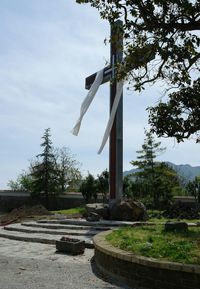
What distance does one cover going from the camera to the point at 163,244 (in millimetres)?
7754

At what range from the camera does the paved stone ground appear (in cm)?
700

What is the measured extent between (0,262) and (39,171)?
1965cm

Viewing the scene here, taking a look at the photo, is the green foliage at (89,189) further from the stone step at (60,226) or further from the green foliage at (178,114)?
the green foliage at (178,114)

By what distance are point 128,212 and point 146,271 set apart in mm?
9564

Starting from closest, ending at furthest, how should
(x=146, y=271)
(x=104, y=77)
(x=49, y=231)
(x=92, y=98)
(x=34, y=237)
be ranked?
(x=146, y=271), (x=34, y=237), (x=49, y=231), (x=92, y=98), (x=104, y=77)

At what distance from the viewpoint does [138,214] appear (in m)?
16.2

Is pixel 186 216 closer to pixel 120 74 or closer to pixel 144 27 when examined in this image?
pixel 120 74

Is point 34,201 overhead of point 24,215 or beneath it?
overhead

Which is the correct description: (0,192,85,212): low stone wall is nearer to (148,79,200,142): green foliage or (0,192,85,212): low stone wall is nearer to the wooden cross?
the wooden cross

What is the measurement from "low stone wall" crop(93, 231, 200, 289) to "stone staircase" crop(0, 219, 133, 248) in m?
4.69

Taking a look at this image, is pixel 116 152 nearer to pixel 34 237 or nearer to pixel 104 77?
pixel 104 77

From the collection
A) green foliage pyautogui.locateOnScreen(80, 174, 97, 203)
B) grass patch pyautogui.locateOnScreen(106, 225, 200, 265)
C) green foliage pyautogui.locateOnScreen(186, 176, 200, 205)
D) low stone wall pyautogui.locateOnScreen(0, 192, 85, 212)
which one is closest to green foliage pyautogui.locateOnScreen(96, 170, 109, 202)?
green foliage pyautogui.locateOnScreen(80, 174, 97, 203)

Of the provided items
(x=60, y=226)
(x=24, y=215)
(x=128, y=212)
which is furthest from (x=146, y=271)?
(x=24, y=215)

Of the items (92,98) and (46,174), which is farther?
(46,174)
